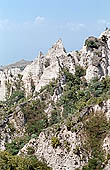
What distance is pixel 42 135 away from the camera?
34.0 m

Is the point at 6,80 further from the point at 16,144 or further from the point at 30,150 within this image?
the point at 30,150

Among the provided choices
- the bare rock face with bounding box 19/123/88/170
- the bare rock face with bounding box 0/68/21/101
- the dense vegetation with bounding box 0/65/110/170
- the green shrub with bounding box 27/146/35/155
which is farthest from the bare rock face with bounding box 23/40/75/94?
the green shrub with bounding box 27/146/35/155

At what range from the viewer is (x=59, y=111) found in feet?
141

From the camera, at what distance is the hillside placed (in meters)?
30.8

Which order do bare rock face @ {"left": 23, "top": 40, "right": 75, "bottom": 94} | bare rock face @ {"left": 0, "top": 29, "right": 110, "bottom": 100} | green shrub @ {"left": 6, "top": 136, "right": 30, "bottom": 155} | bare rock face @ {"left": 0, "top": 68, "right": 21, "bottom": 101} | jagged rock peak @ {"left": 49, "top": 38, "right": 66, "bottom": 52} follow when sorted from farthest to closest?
bare rock face @ {"left": 0, "top": 68, "right": 21, "bottom": 101}
jagged rock peak @ {"left": 49, "top": 38, "right": 66, "bottom": 52}
bare rock face @ {"left": 23, "top": 40, "right": 75, "bottom": 94}
bare rock face @ {"left": 0, "top": 29, "right": 110, "bottom": 100}
green shrub @ {"left": 6, "top": 136, "right": 30, "bottom": 155}

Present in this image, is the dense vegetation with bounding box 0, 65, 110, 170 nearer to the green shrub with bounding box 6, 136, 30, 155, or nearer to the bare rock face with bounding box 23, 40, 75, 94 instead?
the green shrub with bounding box 6, 136, 30, 155

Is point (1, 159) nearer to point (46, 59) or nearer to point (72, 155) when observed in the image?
point (72, 155)

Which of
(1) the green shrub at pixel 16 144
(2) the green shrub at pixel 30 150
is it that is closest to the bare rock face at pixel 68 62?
(1) the green shrub at pixel 16 144

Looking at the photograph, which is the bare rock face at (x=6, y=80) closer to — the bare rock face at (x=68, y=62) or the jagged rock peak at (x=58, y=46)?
the bare rock face at (x=68, y=62)

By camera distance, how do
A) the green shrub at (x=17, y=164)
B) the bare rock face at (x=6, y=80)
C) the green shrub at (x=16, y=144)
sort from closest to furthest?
the green shrub at (x=17, y=164)
the green shrub at (x=16, y=144)
the bare rock face at (x=6, y=80)

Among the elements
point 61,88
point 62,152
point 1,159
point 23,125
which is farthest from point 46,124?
point 1,159

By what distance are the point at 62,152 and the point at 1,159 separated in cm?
644

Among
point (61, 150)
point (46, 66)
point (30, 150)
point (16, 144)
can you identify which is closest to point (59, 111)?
point (16, 144)

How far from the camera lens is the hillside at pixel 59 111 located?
3075 centimetres
